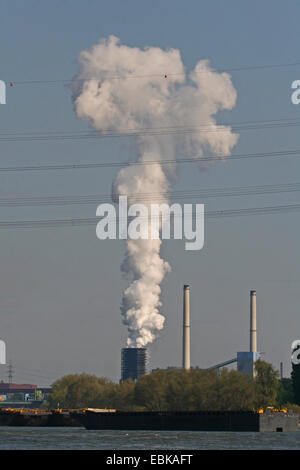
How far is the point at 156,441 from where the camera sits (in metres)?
150

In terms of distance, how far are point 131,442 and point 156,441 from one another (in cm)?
501

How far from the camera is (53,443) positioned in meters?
145
